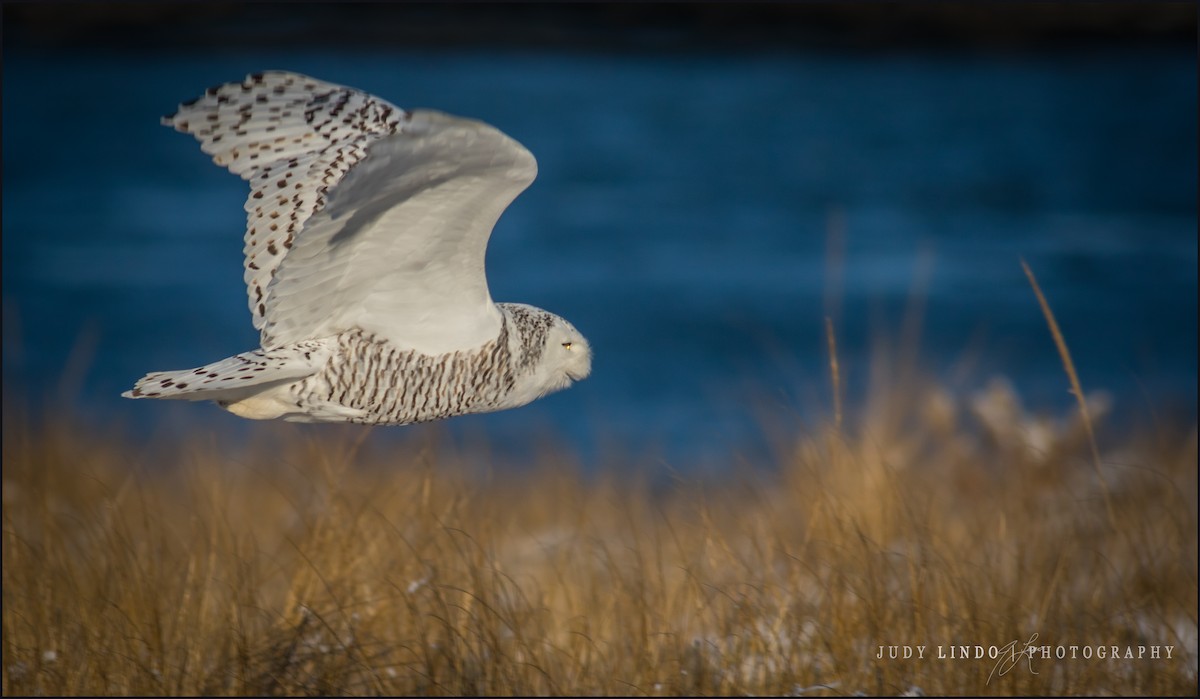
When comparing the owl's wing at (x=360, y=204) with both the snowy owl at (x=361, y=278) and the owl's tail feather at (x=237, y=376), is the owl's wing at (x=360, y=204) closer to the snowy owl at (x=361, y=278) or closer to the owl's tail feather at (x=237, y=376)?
the snowy owl at (x=361, y=278)

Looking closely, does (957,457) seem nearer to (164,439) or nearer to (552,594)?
(552,594)

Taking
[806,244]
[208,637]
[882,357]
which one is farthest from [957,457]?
[806,244]

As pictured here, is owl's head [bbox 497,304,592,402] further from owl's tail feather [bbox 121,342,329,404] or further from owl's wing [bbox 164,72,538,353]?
owl's tail feather [bbox 121,342,329,404]

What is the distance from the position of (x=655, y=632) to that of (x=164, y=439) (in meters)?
3.56

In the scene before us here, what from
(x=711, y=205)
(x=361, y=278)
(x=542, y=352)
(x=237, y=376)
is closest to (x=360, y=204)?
(x=361, y=278)

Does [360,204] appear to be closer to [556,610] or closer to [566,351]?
[566,351]

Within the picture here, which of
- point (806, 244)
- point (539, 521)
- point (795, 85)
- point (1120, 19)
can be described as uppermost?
point (795, 85)

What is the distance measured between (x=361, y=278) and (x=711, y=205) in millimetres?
15966

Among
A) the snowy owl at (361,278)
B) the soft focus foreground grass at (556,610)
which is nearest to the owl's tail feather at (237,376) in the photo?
the snowy owl at (361,278)

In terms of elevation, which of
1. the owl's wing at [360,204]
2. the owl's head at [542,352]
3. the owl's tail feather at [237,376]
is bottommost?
the owl's tail feather at [237,376]

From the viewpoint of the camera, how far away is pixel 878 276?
13.6 metres

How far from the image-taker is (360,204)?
238 centimetres

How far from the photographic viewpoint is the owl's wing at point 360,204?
7.43 feet

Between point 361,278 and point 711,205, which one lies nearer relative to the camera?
point 361,278
